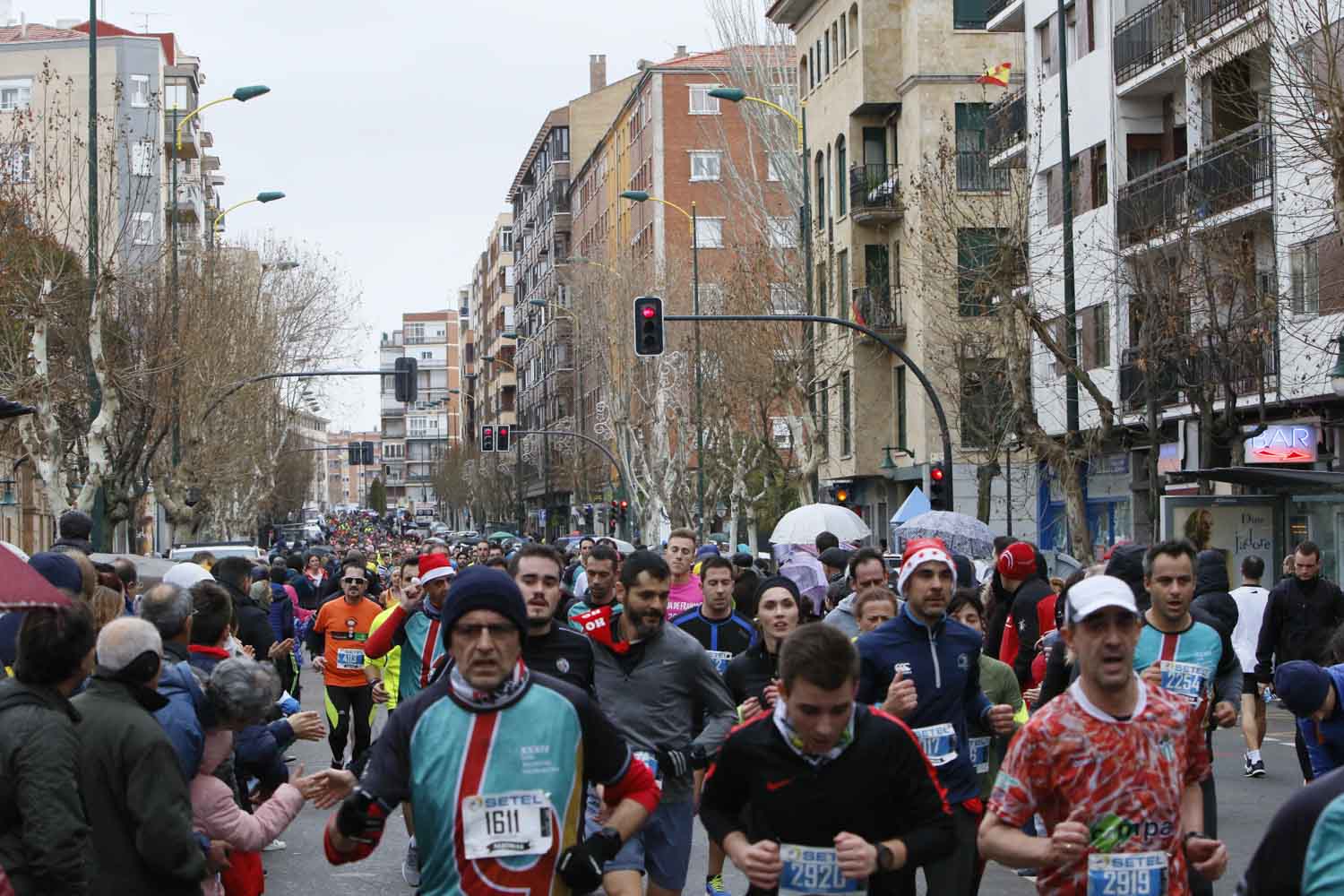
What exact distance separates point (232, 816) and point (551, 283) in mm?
108086

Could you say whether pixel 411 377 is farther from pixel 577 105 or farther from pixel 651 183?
pixel 577 105

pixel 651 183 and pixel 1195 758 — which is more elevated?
pixel 651 183

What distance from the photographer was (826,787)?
5344mm

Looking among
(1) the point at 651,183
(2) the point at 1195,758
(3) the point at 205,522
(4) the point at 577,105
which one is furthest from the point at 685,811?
(4) the point at 577,105

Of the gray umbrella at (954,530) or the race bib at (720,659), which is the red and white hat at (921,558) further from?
the gray umbrella at (954,530)

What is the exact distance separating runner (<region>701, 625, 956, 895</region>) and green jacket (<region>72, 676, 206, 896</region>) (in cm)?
160

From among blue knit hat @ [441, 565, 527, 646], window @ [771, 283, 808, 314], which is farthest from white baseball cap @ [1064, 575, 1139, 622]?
window @ [771, 283, 808, 314]

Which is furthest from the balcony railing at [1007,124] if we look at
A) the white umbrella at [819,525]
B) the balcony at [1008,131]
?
the white umbrella at [819,525]

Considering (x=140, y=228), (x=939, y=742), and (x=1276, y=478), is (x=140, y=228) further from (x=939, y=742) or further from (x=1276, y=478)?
(x=939, y=742)

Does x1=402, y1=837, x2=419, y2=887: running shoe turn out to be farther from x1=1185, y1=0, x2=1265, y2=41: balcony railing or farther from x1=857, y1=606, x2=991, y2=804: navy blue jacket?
x1=1185, y1=0, x2=1265, y2=41: balcony railing

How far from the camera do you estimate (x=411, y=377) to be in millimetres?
42750

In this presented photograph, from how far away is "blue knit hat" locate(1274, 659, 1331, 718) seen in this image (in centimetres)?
726

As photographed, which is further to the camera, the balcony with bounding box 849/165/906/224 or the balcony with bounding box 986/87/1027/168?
the balcony with bounding box 849/165/906/224

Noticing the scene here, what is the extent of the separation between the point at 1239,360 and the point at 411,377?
63.4 ft
